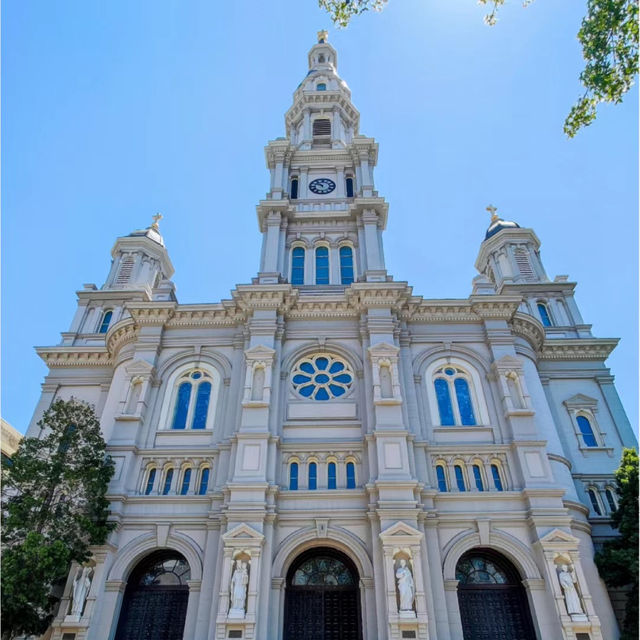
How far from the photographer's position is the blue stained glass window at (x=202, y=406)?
2261 cm

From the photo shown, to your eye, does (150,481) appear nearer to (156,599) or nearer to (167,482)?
(167,482)

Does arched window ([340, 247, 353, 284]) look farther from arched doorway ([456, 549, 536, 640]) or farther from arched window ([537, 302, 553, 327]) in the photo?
arched doorway ([456, 549, 536, 640])

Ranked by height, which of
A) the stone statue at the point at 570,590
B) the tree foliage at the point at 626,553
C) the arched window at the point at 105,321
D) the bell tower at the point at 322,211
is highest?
the bell tower at the point at 322,211

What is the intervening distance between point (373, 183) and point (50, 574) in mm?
24700

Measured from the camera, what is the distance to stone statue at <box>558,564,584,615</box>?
16.8 meters

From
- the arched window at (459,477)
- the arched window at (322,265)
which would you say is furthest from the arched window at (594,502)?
the arched window at (322,265)

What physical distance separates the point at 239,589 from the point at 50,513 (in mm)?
6533

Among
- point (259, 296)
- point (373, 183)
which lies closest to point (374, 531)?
point (259, 296)

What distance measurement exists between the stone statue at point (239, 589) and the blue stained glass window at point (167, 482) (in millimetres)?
4487

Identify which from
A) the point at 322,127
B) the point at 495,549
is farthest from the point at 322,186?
the point at 495,549

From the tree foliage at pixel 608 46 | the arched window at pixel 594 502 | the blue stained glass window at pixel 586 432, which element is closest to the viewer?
the tree foliage at pixel 608 46

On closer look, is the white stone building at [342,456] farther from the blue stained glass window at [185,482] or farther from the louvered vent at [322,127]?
the louvered vent at [322,127]

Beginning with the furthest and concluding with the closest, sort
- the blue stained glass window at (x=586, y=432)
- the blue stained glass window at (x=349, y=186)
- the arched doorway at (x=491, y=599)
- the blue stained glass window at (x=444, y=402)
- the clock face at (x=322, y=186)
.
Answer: the blue stained glass window at (x=349, y=186)
the clock face at (x=322, y=186)
the blue stained glass window at (x=586, y=432)
the blue stained glass window at (x=444, y=402)
the arched doorway at (x=491, y=599)

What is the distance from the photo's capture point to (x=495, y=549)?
18875 millimetres
